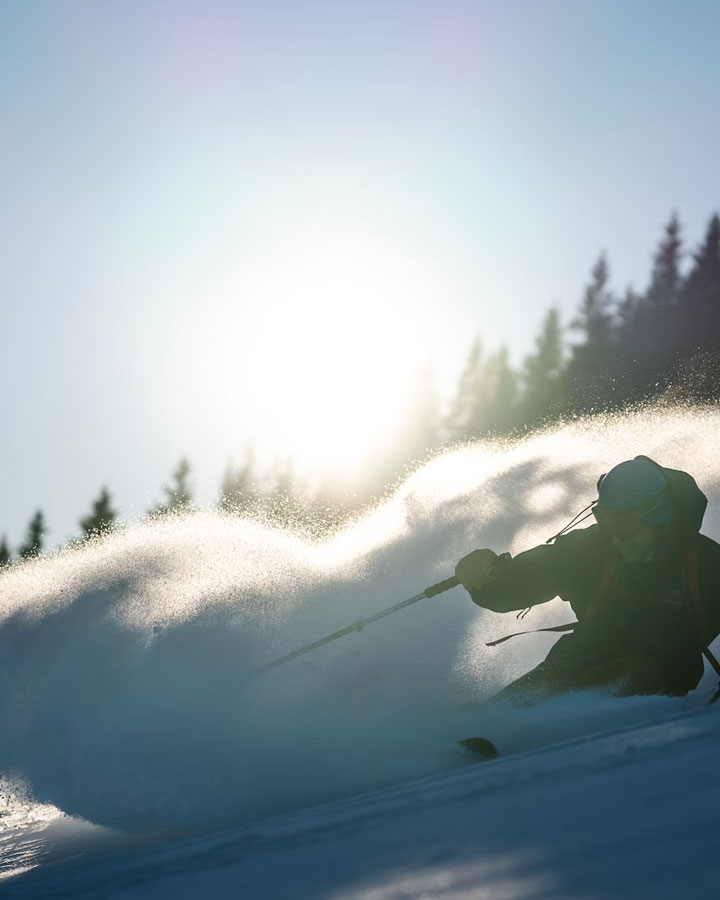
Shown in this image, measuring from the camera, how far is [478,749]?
4.44 meters

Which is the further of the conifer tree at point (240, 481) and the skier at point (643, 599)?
the conifer tree at point (240, 481)

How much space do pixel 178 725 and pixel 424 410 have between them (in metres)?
44.3

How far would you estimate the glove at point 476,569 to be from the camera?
5.75 metres

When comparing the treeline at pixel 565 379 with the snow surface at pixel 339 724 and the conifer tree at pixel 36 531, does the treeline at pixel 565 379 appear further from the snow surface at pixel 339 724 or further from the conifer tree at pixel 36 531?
the snow surface at pixel 339 724

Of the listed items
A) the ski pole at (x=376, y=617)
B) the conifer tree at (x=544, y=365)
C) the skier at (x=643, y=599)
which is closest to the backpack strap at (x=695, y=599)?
the skier at (x=643, y=599)

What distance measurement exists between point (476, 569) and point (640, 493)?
49.2 inches

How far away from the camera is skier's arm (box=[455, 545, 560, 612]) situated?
577 centimetres

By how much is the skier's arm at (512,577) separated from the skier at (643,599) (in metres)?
0.33

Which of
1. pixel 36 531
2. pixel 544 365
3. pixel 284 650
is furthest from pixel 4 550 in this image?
pixel 284 650

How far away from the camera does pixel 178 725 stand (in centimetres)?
585

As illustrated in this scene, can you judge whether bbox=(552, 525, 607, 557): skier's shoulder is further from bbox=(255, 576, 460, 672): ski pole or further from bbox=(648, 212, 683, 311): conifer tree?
bbox=(648, 212, 683, 311): conifer tree

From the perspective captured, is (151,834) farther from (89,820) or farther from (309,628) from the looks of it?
(309,628)

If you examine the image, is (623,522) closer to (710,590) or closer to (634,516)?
(634,516)

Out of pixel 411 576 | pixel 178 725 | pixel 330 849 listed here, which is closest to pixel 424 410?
pixel 411 576
